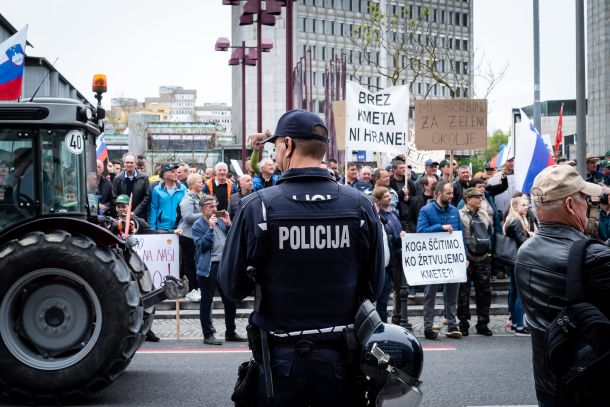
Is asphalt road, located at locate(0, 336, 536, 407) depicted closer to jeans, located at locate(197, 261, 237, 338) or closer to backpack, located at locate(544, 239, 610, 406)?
jeans, located at locate(197, 261, 237, 338)

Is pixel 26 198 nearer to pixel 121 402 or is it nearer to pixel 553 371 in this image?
pixel 121 402

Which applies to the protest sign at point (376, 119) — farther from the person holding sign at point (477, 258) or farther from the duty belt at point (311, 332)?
the duty belt at point (311, 332)

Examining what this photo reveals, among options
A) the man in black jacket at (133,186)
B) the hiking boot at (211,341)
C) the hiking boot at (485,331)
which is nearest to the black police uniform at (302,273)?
the hiking boot at (211,341)

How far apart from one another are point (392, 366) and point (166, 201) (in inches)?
419

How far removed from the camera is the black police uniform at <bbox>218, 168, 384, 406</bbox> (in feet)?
13.0

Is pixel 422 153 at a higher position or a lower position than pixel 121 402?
higher

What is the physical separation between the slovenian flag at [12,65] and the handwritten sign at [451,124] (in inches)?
265

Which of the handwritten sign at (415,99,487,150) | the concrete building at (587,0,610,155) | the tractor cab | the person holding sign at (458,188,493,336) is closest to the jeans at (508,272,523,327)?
the person holding sign at (458,188,493,336)

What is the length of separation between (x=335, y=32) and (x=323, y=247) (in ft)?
360

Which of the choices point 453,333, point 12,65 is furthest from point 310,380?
point 12,65

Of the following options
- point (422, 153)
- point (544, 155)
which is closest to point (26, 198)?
point (544, 155)

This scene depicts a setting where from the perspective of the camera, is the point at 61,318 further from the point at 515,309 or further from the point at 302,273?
the point at 515,309

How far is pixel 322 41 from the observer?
110 metres

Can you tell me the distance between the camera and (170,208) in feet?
46.5
